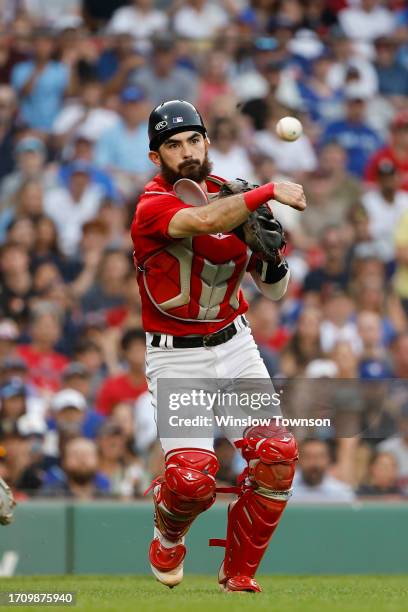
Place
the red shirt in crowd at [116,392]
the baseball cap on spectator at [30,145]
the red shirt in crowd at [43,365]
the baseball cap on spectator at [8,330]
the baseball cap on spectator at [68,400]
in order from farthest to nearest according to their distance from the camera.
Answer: the baseball cap on spectator at [30,145], the baseball cap on spectator at [8,330], the red shirt in crowd at [43,365], the red shirt in crowd at [116,392], the baseball cap on spectator at [68,400]

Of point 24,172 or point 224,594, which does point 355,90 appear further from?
point 224,594

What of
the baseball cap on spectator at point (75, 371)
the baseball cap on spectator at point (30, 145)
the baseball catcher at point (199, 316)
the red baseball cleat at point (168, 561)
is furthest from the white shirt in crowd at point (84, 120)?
the red baseball cleat at point (168, 561)

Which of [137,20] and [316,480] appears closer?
[316,480]

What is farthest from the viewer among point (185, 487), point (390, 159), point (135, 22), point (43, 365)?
point (135, 22)

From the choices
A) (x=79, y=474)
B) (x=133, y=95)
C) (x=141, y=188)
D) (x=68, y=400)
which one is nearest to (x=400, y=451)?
(x=79, y=474)

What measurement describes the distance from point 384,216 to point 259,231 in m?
6.44

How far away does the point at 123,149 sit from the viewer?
41.1ft

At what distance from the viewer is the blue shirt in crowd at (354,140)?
12.8 metres

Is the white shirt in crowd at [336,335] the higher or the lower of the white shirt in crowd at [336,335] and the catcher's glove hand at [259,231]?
the lower

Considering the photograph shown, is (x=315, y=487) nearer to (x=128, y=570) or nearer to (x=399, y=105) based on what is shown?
(x=128, y=570)

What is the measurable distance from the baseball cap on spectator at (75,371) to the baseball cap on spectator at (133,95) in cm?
325

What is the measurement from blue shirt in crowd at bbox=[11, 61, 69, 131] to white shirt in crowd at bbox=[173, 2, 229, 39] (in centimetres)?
180

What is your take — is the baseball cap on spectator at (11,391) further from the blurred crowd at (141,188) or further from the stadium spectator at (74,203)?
the stadium spectator at (74,203)

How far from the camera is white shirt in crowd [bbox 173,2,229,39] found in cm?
1400
